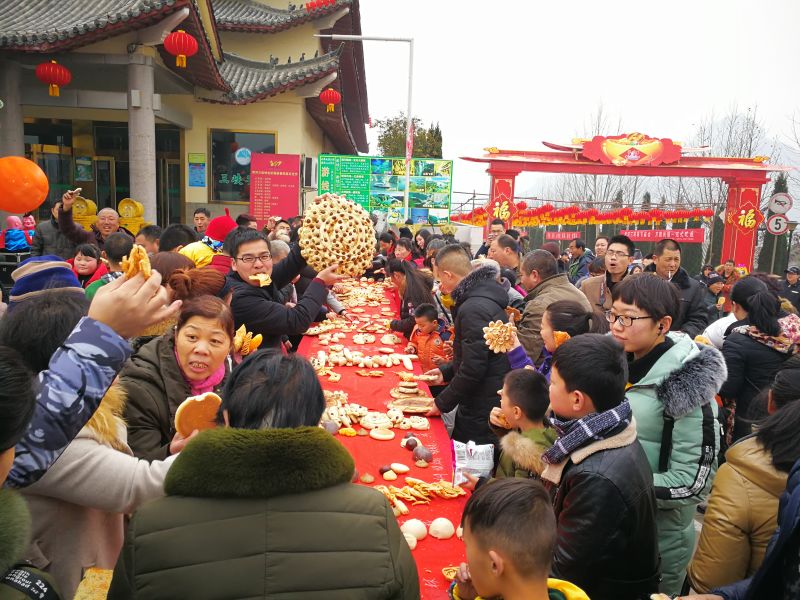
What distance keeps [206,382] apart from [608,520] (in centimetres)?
163

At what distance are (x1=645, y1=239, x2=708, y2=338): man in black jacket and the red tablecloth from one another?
2404mm

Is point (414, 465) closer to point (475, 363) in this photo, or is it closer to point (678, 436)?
point (475, 363)

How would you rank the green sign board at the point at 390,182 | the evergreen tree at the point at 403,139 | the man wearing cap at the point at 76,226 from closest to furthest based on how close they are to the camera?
the man wearing cap at the point at 76,226 → the green sign board at the point at 390,182 → the evergreen tree at the point at 403,139

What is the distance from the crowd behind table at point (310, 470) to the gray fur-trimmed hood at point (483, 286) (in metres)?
0.37

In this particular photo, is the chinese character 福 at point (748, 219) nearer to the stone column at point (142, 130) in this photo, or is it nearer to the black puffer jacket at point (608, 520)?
the stone column at point (142, 130)

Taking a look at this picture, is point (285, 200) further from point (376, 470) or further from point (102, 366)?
point (102, 366)

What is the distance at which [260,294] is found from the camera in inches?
146

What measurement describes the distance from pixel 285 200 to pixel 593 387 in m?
10.5

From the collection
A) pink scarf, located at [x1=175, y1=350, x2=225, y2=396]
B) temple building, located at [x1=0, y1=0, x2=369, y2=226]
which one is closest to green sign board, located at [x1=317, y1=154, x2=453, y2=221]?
temple building, located at [x1=0, y1=0, x2=369, y2=226]

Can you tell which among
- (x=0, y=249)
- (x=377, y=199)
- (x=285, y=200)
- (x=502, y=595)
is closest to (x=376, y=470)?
(x=502, y=595)

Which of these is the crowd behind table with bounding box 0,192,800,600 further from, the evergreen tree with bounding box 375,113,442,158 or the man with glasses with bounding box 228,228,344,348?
the evergreen tree with bounding box 375,113,442,158

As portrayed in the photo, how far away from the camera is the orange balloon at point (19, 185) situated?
5.86m

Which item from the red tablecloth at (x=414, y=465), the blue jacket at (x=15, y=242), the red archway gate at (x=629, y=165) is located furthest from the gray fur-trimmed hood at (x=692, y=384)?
the red archway gate at (x=629, y=165)

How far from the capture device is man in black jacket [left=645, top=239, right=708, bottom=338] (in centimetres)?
513
